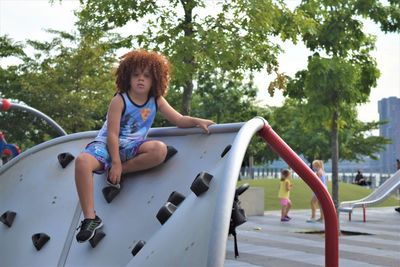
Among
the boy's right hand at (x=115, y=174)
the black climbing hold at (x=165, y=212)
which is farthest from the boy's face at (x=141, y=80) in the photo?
the black climbing hold at (x=165, y=212)

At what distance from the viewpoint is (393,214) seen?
17.2 metres

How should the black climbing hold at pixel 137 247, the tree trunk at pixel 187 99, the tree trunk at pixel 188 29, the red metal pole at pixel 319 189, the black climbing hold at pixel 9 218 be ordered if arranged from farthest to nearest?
the tree trunk at pixel 187 99 < the tree trunk at pixel 188 29 < the black climbing hold at pixel 9 218 < the black climbing hold at pixel 137 247 < the red metal pole at pixel 319 189

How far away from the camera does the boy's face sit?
11.3 feet

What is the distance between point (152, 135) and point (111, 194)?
43 centimetres

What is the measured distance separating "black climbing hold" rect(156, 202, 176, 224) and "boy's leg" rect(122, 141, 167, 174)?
436mm

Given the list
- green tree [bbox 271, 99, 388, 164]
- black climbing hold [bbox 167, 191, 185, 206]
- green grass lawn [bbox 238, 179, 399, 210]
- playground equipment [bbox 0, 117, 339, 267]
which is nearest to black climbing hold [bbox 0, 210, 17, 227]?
playground equipment [bbox 0, 117, 339, 267]

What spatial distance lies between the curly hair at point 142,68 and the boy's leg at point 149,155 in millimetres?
305

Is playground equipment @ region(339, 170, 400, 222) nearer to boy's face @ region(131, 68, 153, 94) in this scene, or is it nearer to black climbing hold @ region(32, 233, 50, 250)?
black climbing hold @ region(32, 233, 50, 250)

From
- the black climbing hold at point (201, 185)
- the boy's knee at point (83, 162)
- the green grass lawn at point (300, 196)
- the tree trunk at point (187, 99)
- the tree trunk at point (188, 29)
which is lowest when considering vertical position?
the green grass lawn at point (300, 196)

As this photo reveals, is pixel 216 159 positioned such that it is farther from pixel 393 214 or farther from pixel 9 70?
pixel 9 70

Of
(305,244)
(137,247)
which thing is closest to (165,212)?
(137,247)

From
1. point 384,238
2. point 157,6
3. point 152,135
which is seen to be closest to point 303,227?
point 384,238

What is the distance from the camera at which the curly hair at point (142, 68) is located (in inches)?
137

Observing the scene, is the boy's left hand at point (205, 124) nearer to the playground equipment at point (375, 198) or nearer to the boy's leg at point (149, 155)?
the boy's leg at point (149, 155)
